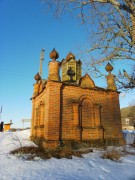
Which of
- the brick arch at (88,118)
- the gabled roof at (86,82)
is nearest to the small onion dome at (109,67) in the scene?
the gabled roof at (86,82)

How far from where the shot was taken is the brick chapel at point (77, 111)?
10164mm

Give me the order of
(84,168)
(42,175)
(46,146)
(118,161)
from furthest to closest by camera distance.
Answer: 1. (46,146)
2. (118,161)
3. (84,168)
4. (42,175)

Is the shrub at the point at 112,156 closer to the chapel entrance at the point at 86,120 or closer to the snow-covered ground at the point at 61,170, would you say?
the snow-covered ground at the point at 61,170

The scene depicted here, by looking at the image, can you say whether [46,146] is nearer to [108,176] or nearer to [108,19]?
[108,176]

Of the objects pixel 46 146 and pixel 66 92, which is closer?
pixel 46 146

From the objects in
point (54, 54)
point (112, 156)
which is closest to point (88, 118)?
point (112, 156)

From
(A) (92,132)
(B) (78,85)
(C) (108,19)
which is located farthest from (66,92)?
(C) (108,19)

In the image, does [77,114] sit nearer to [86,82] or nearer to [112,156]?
[86,82]

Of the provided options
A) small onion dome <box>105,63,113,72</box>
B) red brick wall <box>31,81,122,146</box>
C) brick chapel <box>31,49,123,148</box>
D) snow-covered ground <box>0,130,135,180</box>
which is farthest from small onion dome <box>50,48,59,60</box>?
snow-covered ground <box>0,130,135,180</box>

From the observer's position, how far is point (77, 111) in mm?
11102

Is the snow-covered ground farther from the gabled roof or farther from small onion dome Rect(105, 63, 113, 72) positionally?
small onion dome Rect(105, 63, 113, 72)

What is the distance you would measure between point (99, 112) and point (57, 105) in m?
3.45

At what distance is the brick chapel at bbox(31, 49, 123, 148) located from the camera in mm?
10164

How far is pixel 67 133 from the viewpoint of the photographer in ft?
34.2
